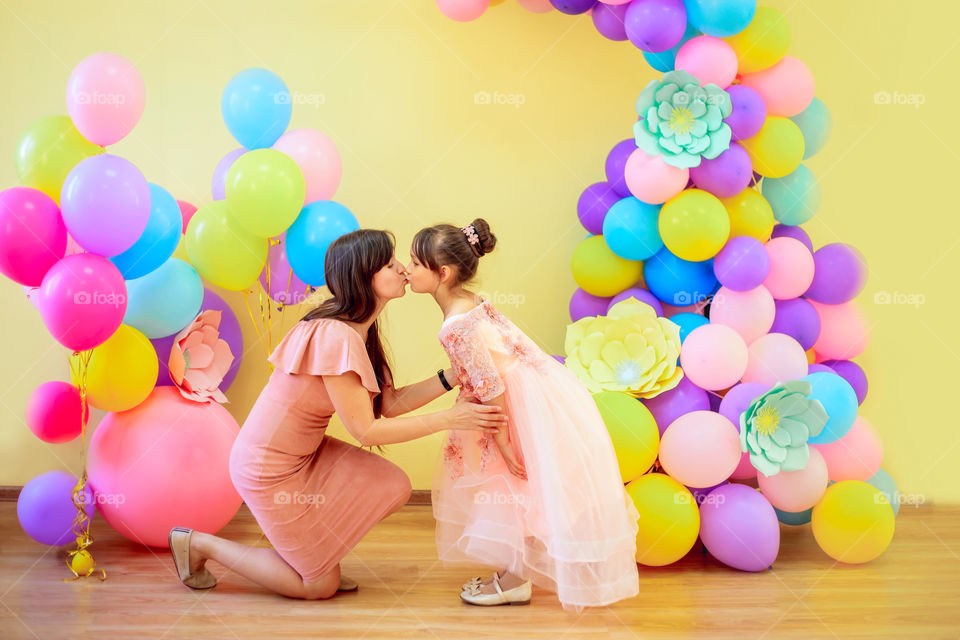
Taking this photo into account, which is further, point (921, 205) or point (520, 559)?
point (921, 205)

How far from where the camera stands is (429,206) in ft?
10.8

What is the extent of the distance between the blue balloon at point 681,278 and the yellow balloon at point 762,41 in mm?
654

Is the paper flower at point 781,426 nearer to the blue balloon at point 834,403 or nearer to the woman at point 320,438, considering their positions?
the blue balloon at point 834,403

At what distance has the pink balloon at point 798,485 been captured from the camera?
2572 millimetres

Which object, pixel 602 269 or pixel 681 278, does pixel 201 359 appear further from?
pixel 681 278

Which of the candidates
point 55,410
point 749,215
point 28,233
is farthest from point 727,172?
point 55,410

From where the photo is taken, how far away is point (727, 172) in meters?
2.62

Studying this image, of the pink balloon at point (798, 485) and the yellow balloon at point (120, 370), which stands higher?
the yellow balloon at point (120, 370)

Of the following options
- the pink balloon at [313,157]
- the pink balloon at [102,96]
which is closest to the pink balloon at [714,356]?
the pink balloon at [313,157]

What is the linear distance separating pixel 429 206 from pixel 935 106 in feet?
6.59

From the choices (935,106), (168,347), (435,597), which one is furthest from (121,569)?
(935,106)

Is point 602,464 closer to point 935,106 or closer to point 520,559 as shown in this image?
point 520,559

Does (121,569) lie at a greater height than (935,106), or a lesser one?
lesser

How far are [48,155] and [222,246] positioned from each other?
1.78ft
